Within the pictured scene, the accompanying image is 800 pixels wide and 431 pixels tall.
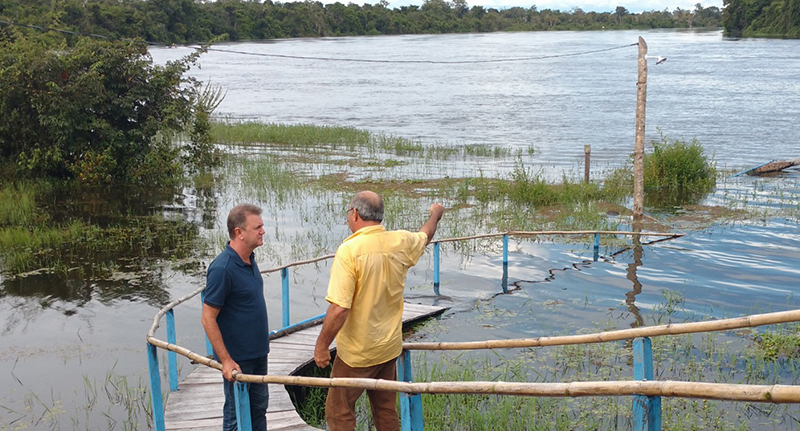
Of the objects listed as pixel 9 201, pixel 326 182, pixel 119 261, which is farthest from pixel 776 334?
pixel 9 201

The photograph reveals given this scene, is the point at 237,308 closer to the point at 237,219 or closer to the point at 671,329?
the point at 237,219

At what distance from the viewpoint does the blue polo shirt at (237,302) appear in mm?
4629

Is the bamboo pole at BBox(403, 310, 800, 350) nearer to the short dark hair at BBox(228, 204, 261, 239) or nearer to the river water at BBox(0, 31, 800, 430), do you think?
the short dark hair at BBox(228, 204, 261, 239)

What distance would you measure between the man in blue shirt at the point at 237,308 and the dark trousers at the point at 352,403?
1.58 feet

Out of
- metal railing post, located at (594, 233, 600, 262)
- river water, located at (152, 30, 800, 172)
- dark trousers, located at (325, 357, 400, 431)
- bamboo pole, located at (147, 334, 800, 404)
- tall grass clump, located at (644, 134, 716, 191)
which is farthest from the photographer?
river water, located at (152, 30, 800, 172)

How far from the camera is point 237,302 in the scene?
4773 mm

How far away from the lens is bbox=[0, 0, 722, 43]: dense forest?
201 feet

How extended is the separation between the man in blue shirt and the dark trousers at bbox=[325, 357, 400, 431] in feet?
1.58

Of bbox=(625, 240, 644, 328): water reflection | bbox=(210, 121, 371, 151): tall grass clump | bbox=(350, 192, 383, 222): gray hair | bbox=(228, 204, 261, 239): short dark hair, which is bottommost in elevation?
bbox=(625, 240, 644, 328): water reflection

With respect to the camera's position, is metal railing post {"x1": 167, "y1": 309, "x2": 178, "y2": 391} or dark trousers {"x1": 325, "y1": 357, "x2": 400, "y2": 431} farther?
metal railing post {"x1": 167, "y1": 309, "x2": 178, "y2": 391}

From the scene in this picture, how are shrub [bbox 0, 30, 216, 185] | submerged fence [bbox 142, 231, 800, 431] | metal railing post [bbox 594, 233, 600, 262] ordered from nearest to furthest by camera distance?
submerged fence [bbox 142, 231, 800, 431], metal railing post [bbox 594, 233, 600, 262], shrub [bbox 0, 30, 216, 185]

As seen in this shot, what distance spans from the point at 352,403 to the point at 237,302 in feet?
3.35

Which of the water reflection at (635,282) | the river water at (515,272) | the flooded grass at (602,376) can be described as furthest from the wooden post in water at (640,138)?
the flooded grass at (602,376)

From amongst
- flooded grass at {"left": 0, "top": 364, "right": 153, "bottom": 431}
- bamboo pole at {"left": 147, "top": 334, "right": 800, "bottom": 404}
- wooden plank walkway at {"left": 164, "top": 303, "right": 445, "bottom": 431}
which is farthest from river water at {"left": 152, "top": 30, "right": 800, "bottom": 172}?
bamboo pole at {"left": 147, "top": 334, "right": 800, "bottom": 404}
